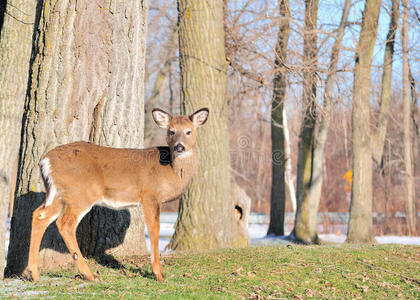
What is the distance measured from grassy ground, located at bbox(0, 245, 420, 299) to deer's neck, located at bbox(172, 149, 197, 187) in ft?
3.74

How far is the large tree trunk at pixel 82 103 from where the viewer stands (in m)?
7.24

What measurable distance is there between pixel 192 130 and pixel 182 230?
336 centimetres

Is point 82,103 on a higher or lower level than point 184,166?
higher

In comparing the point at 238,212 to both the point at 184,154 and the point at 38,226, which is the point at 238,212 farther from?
the point at 38,226

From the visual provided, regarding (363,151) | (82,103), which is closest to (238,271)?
(82,103)

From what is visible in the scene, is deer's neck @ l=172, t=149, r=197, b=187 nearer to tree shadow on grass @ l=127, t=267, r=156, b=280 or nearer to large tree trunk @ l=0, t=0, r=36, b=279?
tree shadow on grass @ l=127, t=267, r=156, b=280

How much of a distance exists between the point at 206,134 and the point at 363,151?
6.32 m

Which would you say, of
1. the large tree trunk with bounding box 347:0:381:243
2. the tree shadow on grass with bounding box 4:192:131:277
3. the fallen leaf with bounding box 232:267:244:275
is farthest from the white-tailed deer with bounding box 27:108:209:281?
the large tree trunk with bounding box 347:0:381:243

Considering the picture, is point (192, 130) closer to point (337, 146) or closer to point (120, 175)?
point (120, 175)

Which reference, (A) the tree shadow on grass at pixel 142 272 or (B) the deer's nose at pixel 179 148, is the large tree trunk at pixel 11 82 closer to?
(A) the tree shadow on grass at pixel 142 272

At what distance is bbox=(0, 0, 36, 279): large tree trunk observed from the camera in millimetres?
7359

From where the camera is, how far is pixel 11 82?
809cm

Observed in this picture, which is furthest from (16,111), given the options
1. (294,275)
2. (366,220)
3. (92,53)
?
(366,220)

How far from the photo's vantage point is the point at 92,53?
765 cm
